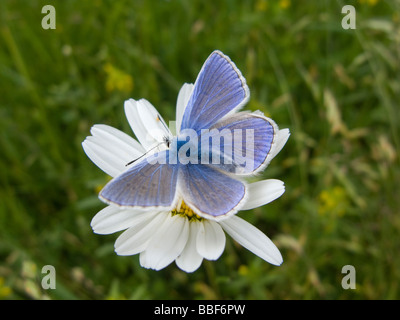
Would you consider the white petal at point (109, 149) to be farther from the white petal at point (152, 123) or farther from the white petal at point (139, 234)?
the white petal at point (139, 234)

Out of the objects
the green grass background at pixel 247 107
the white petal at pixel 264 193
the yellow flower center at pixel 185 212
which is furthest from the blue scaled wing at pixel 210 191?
the green grass background at pixel 247 107

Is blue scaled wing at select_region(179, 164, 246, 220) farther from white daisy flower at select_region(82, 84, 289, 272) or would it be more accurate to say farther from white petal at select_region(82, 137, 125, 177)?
white petal at select_region(82, 137, 125, 177)

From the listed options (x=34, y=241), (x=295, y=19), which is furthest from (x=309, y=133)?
(x=34, y=241)

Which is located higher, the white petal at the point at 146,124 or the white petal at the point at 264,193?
the white petal at the point at 146,124

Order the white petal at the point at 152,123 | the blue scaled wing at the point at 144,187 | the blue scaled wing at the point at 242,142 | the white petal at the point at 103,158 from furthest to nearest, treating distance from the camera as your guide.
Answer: the white petal at the point at 152,123 → the white petal at the point at 103,158 → the blue scaled wing at the point at 242,142 → the blue scaled wing at the point at 144,187

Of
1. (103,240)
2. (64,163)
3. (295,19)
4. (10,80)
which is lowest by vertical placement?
(103,240)

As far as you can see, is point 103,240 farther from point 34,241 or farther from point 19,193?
point 19,193

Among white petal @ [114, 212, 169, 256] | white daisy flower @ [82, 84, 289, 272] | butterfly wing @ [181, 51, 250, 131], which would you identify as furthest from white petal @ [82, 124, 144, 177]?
butterfly wing @ [181, 51, 250, 131]
